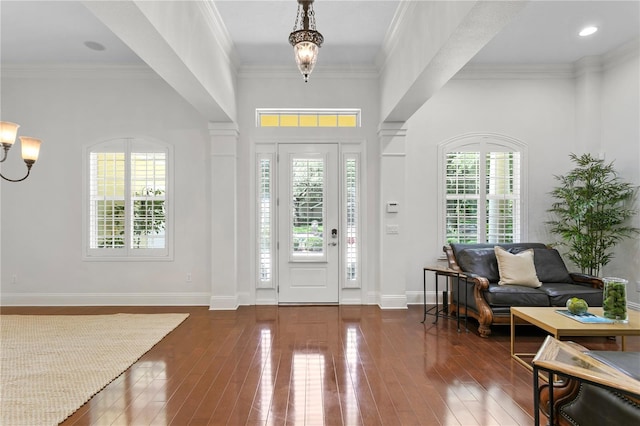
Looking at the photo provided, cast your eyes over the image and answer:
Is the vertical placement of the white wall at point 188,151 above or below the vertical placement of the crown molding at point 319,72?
below

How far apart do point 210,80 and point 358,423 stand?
3588mm

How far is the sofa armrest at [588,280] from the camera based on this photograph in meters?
4.32

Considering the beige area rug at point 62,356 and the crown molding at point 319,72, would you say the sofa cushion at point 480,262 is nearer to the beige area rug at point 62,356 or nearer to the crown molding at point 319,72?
the crown molding at point 319,72

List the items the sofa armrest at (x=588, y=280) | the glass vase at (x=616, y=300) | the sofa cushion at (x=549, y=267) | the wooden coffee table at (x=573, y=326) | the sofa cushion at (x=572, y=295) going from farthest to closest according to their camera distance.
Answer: the sofa cushion at (x=549, y=267), the sofa armrest at (x=588, y=280), the sofa cushion at (x=572, y=295), the glass vase at (x=616, y=300), the wooden coffee table at (x=573, y=326)

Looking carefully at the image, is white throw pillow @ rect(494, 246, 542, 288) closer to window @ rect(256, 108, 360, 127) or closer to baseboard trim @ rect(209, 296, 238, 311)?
window @ rect(256, 108, 360, 127)

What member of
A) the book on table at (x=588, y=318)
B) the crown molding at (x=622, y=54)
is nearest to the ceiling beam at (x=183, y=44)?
the book on table at (x=588, y=318)

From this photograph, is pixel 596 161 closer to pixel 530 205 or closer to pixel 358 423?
pixel 530 205

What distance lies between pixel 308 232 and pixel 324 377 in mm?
2717

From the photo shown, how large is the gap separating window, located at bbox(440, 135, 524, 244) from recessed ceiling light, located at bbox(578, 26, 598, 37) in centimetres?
153

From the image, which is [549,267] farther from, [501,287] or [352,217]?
[352,217]

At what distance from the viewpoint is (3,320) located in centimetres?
466

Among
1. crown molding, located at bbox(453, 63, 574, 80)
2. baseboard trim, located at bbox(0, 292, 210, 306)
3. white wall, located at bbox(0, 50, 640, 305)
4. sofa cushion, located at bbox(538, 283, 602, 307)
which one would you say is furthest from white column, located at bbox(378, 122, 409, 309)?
baseboard trim, located at bbox(0, 292, 210, 306)

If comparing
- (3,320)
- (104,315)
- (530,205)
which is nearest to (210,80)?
(104,315)

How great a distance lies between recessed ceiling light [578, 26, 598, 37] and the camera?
14.9 feet
